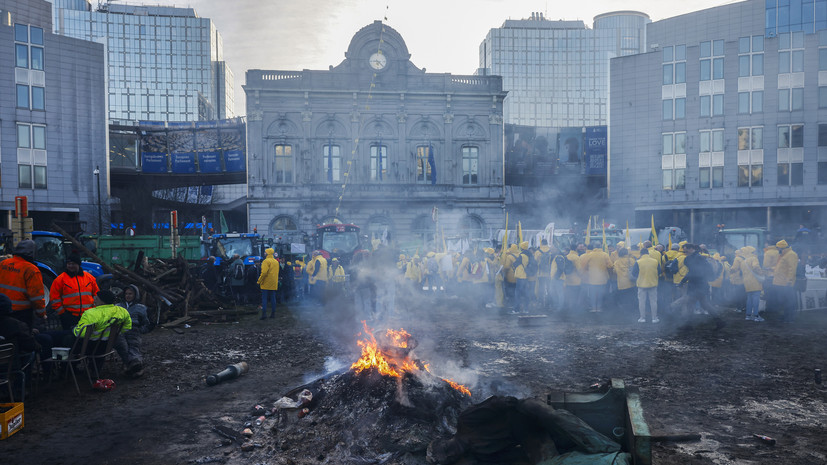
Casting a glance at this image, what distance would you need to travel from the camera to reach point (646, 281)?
42.7ft

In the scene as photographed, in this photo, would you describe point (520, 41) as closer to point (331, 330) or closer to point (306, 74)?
point (306, 74)

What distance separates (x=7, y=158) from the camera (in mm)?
36625

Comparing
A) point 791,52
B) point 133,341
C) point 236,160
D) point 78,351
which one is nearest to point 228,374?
point 133,341

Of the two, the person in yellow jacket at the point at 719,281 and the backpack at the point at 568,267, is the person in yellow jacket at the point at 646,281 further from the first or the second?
the person in yellow jacket at the point at 719,281

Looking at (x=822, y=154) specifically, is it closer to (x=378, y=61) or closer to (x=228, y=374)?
(x=378, y=61)

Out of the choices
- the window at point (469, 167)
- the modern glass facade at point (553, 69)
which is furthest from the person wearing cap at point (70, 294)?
the modern glass facade at point (553, 69)

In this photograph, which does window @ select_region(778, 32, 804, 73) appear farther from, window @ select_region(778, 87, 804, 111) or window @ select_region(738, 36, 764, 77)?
window @ select_region(778, 87, 804, 111)

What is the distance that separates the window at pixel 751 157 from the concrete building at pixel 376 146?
1827 cm

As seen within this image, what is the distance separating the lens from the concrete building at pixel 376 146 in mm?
39375

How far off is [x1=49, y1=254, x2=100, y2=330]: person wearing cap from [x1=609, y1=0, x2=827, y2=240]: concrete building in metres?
41.5

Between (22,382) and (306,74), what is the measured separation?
36.1 metres

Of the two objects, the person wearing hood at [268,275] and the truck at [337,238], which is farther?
Answer: the truck at [337,238]

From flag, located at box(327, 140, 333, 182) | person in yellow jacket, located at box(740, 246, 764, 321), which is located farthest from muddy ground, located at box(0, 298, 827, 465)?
flag, located at box(327, 140, 333, 182)

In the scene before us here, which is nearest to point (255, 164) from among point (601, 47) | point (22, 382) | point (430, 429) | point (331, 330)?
point (331, 330)
